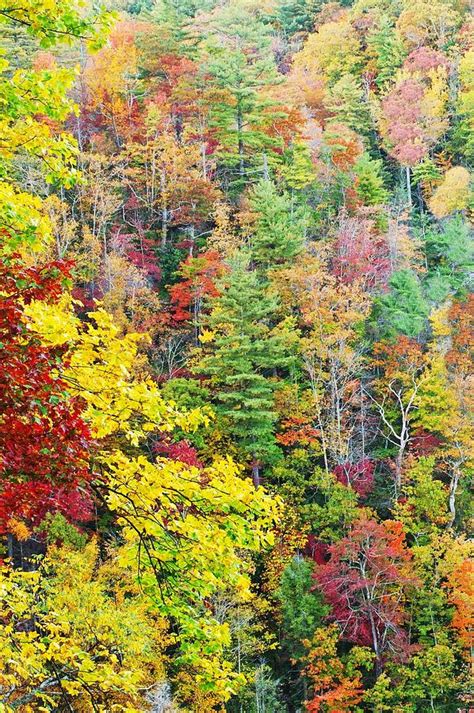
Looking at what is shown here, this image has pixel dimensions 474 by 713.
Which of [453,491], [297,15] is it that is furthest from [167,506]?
[297,15]

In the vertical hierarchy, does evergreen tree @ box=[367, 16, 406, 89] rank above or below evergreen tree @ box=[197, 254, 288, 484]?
above

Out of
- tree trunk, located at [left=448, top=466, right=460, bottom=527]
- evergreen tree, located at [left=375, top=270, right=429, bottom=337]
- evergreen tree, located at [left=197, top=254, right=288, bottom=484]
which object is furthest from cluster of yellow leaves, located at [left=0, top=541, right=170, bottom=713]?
evergreen tree, located at [left=375, top=270, right=429, bottom=337]

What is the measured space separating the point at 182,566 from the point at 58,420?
1.40 meters

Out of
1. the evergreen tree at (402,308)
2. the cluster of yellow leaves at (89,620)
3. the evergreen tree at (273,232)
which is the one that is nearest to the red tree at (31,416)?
the cluster of yellow leaves at (89,620)

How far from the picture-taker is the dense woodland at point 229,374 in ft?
14.7

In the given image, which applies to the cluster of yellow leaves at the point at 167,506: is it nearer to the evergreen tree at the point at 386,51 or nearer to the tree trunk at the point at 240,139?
the tree trunk at the point at 240,139

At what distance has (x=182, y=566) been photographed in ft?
14.5

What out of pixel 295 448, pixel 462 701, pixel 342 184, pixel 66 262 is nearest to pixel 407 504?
pixel 295 448

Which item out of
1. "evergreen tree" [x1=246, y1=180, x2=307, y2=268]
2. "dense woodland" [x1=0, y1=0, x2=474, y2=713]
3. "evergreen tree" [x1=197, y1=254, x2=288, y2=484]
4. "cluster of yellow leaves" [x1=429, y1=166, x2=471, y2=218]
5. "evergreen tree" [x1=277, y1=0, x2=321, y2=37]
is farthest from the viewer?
"evergreen tree" [x1=277, y1=0, x2=321, y2=37]

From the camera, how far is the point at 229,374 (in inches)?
891

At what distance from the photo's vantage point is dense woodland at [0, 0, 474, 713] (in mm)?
4477

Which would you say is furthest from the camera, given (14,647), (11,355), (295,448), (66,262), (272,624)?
(295,448)

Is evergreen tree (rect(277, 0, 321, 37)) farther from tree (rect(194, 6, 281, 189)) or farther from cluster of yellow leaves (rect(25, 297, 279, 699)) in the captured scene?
cluster of yellow leaves (rect(25, 297, 279, 699))

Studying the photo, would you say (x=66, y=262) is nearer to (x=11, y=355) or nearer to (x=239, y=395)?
(x=11, y=355)
